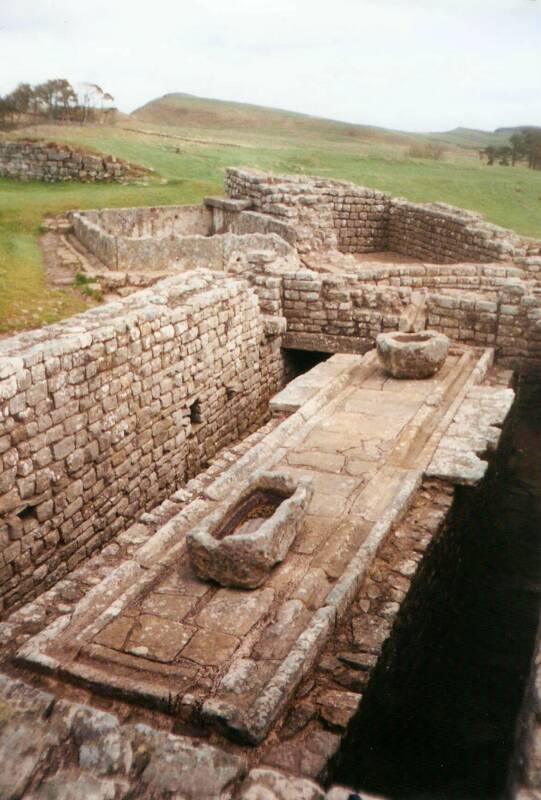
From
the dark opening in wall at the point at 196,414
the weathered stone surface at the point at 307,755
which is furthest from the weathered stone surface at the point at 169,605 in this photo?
the dark opening in wall at the point at 196,414

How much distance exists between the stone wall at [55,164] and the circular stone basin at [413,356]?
54.5 feet

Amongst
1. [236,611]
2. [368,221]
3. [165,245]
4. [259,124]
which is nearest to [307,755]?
[236,611]

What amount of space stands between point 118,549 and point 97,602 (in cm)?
114

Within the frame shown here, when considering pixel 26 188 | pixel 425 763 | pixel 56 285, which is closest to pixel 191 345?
pixel 56 285

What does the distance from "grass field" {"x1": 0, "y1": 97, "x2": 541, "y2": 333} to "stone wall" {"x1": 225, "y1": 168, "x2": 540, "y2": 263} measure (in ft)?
8.75

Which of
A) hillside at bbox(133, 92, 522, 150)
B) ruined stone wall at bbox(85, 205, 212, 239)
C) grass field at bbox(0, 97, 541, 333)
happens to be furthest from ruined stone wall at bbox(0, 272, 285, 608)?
hillside at bbox(133, 92, 522, 150)

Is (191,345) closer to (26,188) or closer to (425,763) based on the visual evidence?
(425,763)

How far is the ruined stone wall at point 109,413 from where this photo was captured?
6.53 metres

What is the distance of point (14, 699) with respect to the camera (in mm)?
4059

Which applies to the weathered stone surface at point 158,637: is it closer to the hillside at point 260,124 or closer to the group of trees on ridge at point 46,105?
the group of trees on ridge at point 46,105

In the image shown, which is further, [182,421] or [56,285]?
[56,285]

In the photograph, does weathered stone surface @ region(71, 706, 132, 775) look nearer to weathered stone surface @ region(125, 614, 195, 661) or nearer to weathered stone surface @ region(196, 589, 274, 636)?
weathered stone surface @ region(125, 614, 195, 661)

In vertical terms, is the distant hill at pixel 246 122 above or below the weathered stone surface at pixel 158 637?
above

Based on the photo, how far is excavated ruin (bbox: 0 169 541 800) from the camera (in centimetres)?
388
